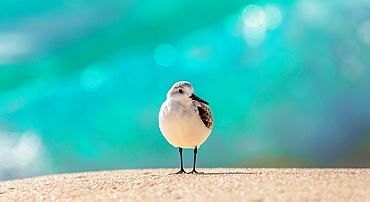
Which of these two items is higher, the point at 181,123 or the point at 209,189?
the point at 181,123

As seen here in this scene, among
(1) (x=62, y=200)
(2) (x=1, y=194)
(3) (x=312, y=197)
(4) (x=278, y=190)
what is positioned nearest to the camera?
(3) (x=312, y=197)

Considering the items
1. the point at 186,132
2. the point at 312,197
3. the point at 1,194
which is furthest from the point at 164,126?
the point at 312,197

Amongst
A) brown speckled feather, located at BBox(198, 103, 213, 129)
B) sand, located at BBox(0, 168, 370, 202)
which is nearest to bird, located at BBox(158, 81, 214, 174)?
brown speckled feather, located at BBox(198, 103, 213, 129)

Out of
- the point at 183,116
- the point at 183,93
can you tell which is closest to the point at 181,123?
the point at 183,116

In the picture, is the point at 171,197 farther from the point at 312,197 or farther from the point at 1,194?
the point at 1,194

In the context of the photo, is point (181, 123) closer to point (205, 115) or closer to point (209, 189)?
point (205, 115)

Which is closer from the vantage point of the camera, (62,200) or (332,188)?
(332,188)

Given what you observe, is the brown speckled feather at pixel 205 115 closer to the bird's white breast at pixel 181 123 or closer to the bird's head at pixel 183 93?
the bird's white breast at pixel 181 123
